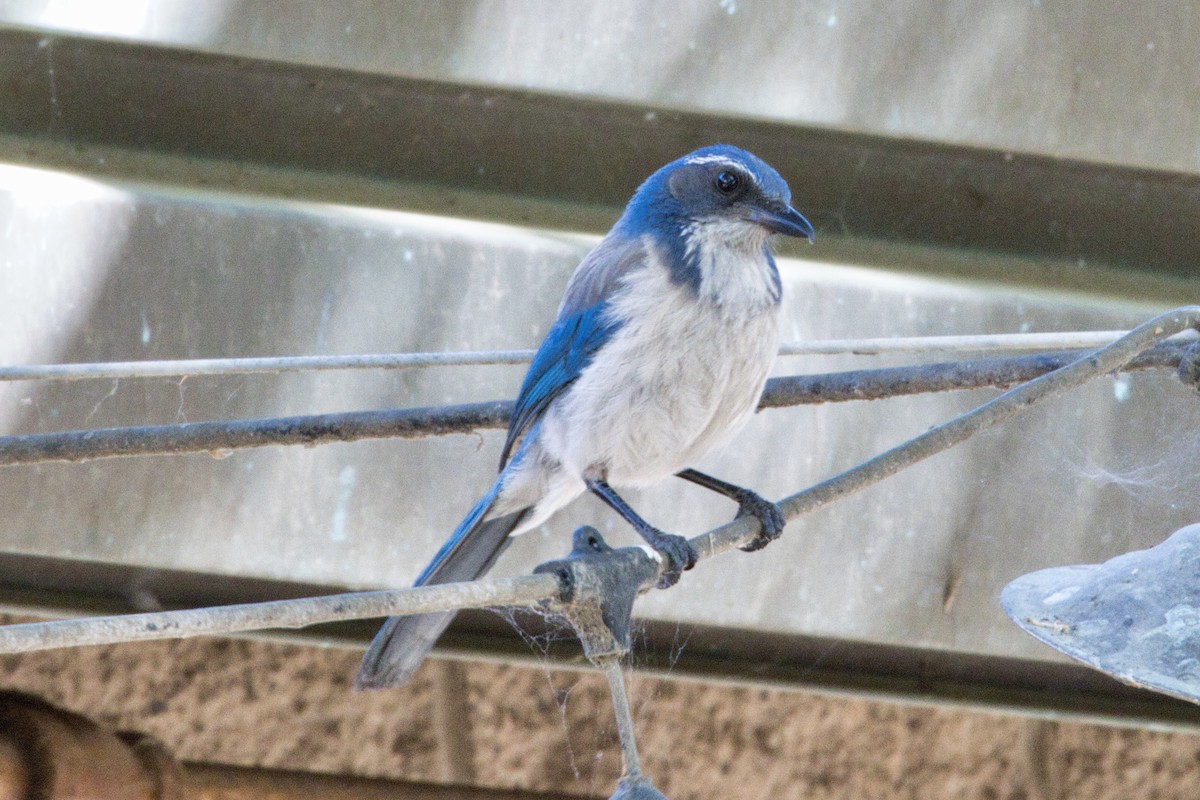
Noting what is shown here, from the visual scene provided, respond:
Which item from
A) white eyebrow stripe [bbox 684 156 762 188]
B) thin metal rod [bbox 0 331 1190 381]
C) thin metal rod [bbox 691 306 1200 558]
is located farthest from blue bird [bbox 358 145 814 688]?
thin metal rod [bbox 691 306 1200 558]

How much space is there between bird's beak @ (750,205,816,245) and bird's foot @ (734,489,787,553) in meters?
0.48

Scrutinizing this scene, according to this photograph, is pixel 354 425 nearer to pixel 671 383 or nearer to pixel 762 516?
pixel 671 383

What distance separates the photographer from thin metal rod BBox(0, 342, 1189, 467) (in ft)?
6.66

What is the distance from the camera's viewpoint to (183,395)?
2898 mm

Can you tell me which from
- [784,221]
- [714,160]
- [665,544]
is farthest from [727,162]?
[665,544]

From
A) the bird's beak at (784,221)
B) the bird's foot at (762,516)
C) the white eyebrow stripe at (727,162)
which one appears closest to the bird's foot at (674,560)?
the bird's foot at (762,516)

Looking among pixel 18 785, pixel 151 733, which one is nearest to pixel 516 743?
pixel 151 733

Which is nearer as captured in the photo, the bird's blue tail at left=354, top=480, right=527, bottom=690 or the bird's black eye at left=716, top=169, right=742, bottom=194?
the bird's blue tail at left=354, top=480, right=527, bottom=690

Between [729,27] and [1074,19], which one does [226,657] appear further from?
[1074,19]

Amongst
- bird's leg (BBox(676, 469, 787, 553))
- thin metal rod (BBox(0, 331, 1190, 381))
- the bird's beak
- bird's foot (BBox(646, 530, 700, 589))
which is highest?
the bird's beak

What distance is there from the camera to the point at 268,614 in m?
1.24

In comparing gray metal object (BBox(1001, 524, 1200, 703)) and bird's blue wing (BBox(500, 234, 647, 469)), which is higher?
gray metal object (BBox(1001, 524, 1200, 703))

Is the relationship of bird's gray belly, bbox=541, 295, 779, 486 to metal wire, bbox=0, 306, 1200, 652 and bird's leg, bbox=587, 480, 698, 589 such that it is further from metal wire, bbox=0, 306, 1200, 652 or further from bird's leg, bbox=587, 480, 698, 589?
metal wire, bbox=0, 306, 1200, 652

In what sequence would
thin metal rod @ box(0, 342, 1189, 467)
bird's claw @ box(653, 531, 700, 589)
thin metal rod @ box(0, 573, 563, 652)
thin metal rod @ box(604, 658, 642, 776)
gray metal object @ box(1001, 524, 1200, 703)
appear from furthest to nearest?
bird's claw @ box(653, 531, 700, 589)
thin metal rod @ box(0, 342, 1189, 467)
gray metal object @ box(1001, 524, 1200, 703)
thin metal rod @ box(604, 658, 642, 776)
thin metal rod @ box(0, 573, 563, 652)
